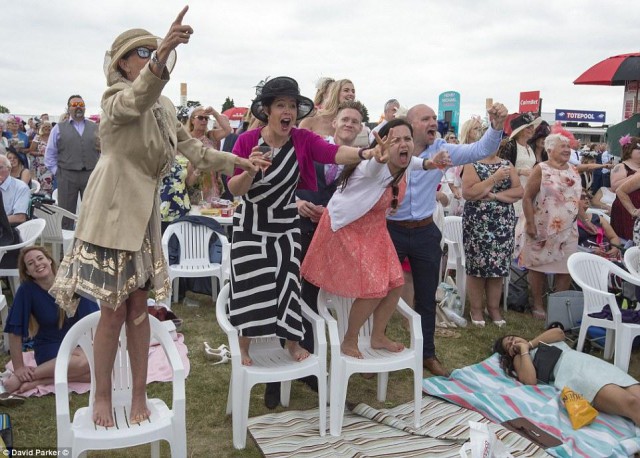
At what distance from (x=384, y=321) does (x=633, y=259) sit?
257 centimetres

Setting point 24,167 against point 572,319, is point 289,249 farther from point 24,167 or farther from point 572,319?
point 24,167

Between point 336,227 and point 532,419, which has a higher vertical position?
point 336,227

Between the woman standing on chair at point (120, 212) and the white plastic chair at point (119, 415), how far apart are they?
0.08 meters

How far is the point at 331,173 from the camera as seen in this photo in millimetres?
3994

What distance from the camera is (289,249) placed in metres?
3.30

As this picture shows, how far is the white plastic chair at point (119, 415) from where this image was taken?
2443 millimetres

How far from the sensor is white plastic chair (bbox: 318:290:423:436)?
3.33 meters

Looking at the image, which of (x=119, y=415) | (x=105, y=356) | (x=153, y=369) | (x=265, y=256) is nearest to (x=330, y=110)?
(x=265, y=256)

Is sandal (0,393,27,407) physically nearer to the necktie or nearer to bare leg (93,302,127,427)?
bare leg (93,302,127,427)

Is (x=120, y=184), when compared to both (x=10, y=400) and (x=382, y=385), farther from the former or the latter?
(x=382, y=385)

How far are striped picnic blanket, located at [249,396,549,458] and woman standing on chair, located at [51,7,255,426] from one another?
0.95 metres

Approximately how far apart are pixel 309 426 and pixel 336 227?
1171 millimetres

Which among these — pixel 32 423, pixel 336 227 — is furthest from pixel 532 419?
pixel 32 423

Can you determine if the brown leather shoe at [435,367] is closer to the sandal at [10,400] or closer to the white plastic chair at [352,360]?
the white plastic chair at [352,360]
